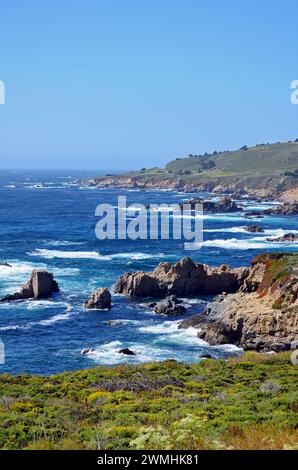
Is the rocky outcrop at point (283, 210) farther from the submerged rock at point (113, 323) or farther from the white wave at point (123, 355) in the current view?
the white wave at point (123, 355)

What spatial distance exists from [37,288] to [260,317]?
82.6 ft

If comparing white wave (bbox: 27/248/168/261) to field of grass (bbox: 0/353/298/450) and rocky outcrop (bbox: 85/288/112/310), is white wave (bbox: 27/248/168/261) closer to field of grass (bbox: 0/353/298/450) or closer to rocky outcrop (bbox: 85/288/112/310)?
rocky outcrop (bbox: 85/288/112/310)

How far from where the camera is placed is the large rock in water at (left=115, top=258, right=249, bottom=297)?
62312 mm

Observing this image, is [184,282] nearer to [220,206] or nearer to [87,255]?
[87,255]

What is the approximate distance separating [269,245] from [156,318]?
1813 inches

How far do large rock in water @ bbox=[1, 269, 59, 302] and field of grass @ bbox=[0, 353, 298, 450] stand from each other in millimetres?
27961

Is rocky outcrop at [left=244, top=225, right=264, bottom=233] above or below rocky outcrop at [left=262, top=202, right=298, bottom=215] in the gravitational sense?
below

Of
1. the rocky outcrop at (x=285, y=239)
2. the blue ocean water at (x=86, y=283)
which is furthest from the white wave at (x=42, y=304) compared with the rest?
the rocky outcrop at (x=285, y=239)

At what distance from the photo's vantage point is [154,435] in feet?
48.1

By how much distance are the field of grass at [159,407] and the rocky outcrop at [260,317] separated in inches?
324

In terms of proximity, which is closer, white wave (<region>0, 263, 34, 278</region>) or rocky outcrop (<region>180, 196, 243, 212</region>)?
white wave (<region>0, 263, 34, 278</region>)

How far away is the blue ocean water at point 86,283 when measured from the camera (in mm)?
43750

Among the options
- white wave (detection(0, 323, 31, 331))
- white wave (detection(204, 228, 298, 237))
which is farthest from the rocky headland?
white wave (detection(204, 228, 298, 237))
